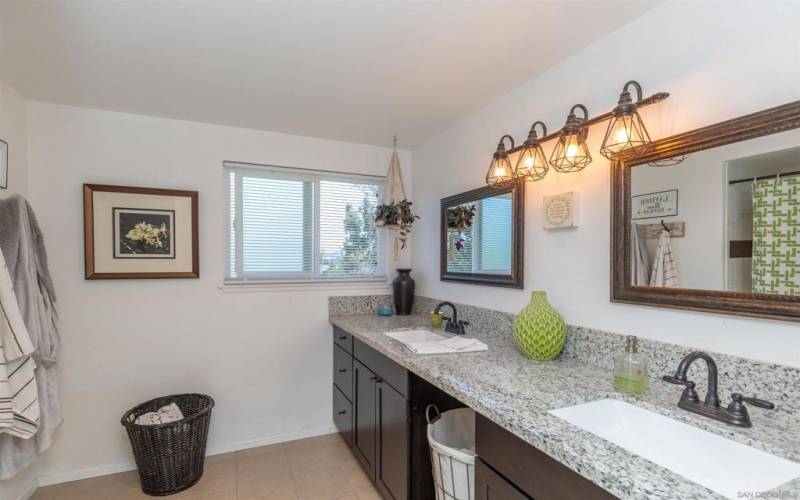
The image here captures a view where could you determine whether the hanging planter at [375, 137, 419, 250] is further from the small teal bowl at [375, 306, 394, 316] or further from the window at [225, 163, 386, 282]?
the small teal bowl at [375, 306, 394, 316]

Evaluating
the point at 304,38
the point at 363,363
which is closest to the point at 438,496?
the point at 363,363

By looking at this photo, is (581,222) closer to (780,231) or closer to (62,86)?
(780,231)

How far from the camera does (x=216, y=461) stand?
252 cm

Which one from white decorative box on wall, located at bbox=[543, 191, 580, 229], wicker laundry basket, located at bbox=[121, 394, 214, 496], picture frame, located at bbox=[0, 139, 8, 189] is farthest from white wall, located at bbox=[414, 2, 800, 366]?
picture frame, located at bbox=[0, 139, 8, 189]

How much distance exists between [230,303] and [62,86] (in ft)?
4.96

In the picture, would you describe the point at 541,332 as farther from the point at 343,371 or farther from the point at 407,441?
the point at 343,371

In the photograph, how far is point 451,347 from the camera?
1.88 metres

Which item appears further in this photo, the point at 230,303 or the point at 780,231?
the point at 230,303

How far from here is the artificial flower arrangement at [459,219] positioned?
2434mm

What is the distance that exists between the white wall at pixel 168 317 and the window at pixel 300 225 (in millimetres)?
101

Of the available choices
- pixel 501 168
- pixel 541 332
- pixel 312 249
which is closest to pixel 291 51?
pixel 501 168

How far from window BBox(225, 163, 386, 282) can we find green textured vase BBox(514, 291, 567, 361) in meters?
1.62

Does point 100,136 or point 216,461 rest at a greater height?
point 100,136

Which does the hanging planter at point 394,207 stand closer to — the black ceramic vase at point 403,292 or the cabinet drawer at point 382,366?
the black ceramic vase at point 403,292
